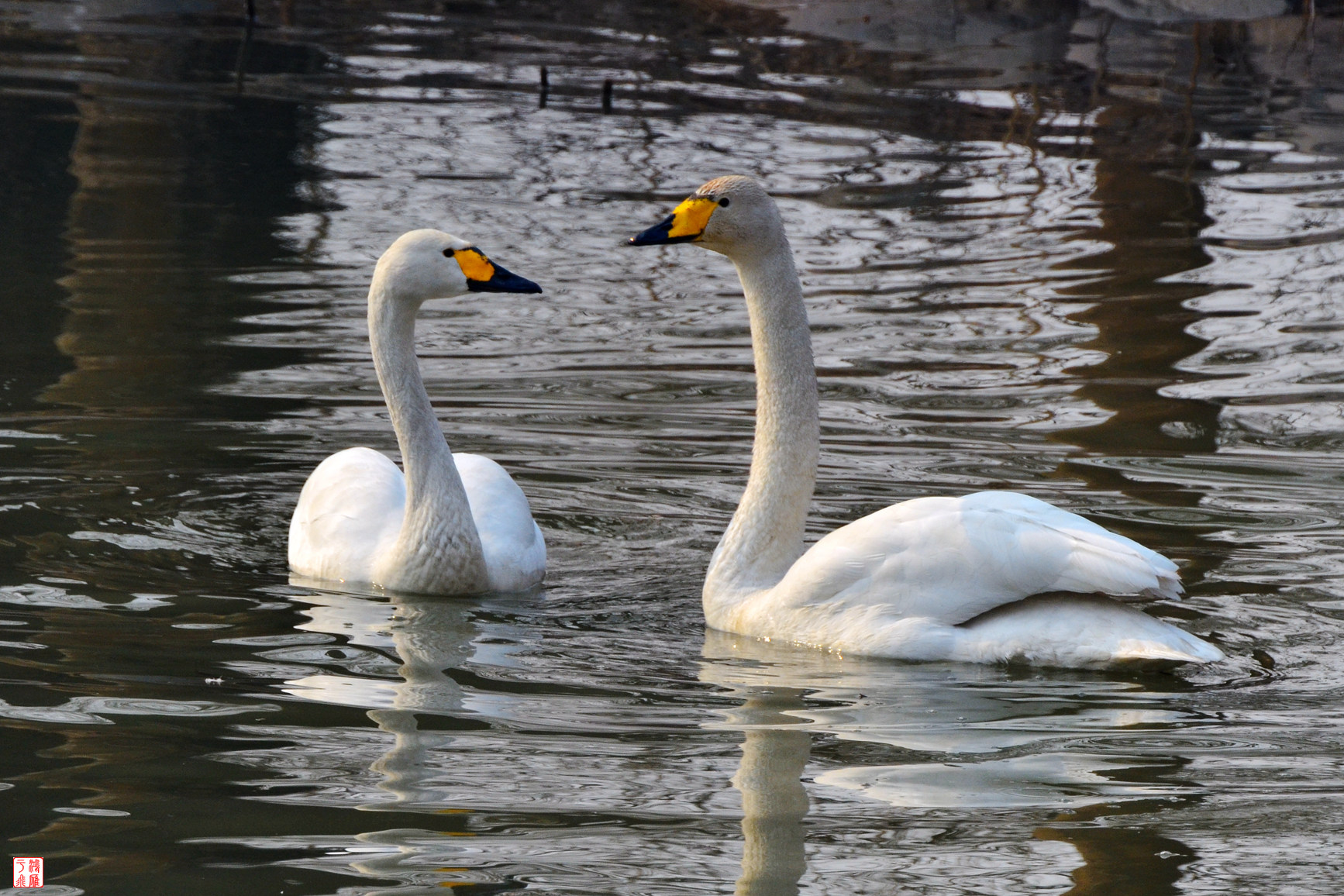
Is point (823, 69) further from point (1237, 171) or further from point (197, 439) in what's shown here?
point (197, 439)

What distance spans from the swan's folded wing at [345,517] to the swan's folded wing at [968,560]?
6.25ft

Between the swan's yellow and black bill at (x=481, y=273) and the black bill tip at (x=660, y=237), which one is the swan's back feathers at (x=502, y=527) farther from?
the black bill tip at (x=660, y=237)

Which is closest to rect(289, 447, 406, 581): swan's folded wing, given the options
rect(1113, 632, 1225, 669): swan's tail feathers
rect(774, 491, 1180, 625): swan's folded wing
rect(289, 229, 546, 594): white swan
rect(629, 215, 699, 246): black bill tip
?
rect(289, 229, 546, 594): white swan

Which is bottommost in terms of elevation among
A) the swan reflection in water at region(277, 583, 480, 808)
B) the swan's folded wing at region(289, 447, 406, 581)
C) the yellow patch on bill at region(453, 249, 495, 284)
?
the swan reflection in water at region(277, 583, 480, 808)

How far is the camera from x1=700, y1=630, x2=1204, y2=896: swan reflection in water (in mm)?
4328

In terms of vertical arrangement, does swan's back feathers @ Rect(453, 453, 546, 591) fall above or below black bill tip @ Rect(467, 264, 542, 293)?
below

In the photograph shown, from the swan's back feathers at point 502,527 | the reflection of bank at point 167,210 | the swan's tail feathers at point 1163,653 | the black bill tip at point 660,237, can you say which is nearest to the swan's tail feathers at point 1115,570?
the swan's tail feathers at point 1163,653

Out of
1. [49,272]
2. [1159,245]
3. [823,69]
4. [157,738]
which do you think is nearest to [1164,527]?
[157,738]

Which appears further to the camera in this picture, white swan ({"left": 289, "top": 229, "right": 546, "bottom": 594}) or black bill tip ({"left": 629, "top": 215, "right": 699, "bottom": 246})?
white swan ({"left": 289, "top": 229, "right": 546, "bottom": 594})

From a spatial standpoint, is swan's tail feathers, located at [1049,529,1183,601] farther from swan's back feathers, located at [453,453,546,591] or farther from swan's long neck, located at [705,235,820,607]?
swan's back feathers, located at [453,453,546,591]

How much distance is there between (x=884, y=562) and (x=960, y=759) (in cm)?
105

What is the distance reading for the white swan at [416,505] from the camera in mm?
6934

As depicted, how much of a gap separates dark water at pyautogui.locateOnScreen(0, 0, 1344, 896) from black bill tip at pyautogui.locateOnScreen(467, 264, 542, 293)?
1132 millimetres

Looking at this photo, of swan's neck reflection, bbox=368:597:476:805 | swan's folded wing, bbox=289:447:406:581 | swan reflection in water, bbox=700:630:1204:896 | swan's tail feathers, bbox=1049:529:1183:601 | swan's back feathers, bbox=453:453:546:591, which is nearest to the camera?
swan reflection in water, bbox=700:630:1204:896
